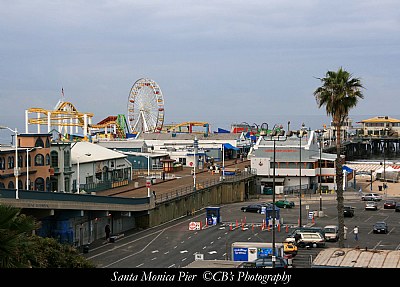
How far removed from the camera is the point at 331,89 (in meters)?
39.0

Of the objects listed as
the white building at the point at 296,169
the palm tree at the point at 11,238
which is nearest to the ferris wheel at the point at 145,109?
the white building at the point at 296,169

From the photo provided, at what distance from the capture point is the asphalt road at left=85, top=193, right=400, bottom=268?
3988cm

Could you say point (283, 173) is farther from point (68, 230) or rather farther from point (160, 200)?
point (68, 230)

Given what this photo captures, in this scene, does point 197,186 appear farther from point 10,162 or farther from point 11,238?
point 11,238

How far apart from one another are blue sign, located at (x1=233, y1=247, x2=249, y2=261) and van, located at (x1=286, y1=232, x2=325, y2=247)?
831 cm

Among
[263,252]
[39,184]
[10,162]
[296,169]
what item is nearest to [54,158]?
[39,184]

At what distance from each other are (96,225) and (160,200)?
9154mm

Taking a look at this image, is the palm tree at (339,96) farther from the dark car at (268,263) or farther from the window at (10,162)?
the window at (10,162)

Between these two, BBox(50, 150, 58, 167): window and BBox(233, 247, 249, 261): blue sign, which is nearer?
BBox(233, 247, 249, 261): blue sign

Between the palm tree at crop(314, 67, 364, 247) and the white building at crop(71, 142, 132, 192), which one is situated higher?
the palm tree at crop(314, 67, 364, 247)

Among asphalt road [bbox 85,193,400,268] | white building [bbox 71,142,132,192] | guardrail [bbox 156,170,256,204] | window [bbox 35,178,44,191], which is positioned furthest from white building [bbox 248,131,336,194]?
window [bbox 35,178,44,191]

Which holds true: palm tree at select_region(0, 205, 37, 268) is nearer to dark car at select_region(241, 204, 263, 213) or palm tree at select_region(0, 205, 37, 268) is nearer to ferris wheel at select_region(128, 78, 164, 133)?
dark car at select_region(241, 204, 263, 213)

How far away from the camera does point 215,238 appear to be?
48469 millimetres

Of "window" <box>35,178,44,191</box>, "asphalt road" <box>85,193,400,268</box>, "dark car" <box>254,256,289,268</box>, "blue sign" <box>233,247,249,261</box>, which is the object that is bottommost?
"asphalt road" <box>85,193,400,268</box>
